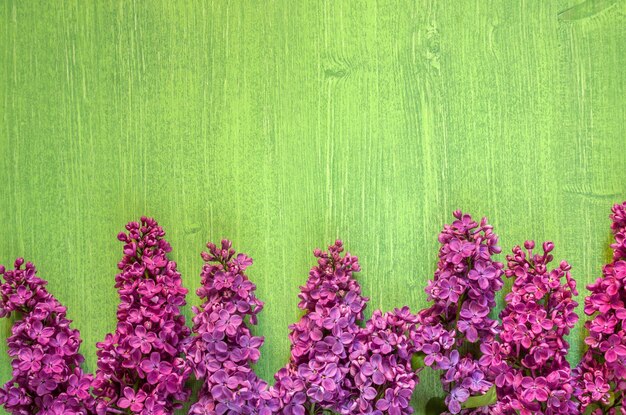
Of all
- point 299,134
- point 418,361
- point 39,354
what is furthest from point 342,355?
point 39,354

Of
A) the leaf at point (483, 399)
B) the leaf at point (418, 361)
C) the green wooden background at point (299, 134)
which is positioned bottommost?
the leaf at point (483, 399)

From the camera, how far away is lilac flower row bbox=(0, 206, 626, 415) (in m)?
1.27

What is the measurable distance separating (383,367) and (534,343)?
0.30 metres

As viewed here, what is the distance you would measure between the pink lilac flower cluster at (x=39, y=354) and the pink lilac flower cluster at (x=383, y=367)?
22.9 inches

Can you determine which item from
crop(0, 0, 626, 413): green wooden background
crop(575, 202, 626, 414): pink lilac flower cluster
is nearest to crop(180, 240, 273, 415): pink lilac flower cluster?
crop(0, 0, 626, 413): green wooden background

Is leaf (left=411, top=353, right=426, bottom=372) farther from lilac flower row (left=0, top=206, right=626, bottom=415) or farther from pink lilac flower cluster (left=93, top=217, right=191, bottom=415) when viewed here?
pink lilac flower cluster (left=93, top=217, right=191, bottom=415)

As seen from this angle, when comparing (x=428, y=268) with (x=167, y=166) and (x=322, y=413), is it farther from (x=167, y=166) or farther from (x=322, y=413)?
(x=167, y=166)

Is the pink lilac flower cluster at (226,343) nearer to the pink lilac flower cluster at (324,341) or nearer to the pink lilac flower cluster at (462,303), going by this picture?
the pink lilac flower cluster at (324,341)

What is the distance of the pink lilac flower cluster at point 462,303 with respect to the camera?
1291mm

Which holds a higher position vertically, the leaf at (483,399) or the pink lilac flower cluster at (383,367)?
the pink lilac flower cluster at (383,367)

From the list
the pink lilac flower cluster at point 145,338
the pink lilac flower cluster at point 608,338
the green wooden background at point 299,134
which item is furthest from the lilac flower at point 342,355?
the pink lilac flower cluster at point 608,338

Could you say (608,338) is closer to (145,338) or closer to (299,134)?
(299,134)

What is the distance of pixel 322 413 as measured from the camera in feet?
4.50

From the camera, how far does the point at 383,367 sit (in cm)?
126
